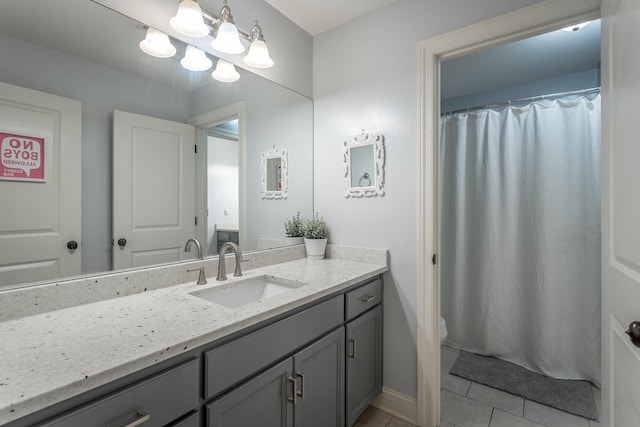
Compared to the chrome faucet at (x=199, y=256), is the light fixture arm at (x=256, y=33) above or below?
above

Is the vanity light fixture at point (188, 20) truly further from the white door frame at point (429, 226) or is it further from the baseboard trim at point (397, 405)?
the baseboard trim at point (397, 405)

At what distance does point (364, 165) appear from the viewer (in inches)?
75.0

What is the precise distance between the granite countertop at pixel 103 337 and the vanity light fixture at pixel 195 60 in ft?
3.41

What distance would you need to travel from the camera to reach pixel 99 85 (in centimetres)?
119

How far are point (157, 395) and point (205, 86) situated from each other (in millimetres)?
1351

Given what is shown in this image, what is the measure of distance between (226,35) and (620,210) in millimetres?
1666

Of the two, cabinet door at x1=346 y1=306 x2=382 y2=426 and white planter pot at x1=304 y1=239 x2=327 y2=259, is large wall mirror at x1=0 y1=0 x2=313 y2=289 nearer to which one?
white planter pot at x1=304 y1=239 x2=327 y2=259

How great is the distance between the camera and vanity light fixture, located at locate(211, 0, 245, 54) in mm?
1445

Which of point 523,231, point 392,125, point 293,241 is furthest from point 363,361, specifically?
point 523,231

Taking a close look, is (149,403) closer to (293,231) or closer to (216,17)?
(293,231)

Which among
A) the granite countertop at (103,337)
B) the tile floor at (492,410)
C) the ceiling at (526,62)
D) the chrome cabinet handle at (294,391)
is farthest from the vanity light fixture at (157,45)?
the tile floor at (492,410)

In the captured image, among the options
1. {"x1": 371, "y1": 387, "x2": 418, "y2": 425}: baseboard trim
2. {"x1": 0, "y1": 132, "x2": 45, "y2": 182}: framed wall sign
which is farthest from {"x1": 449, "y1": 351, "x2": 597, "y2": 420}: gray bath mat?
{"x1": 0, "y1": 132, "x2": 45, "y2": 182}: framed wall sign

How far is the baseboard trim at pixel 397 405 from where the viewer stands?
1719 mm

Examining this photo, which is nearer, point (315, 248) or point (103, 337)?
point (103, 337)
